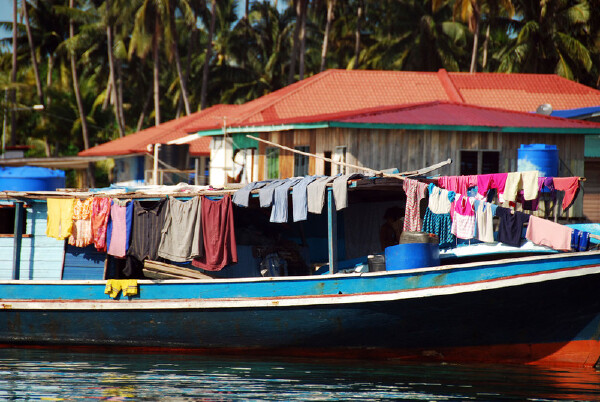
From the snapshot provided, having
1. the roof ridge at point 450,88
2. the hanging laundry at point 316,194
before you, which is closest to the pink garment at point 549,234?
the hanging laundry at point 316,194

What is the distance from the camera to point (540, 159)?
1825 centimetres

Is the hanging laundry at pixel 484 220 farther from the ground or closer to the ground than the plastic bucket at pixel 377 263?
farther from the ground

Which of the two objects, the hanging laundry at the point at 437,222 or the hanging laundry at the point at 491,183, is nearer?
the hanging laundry at the point at 437,222

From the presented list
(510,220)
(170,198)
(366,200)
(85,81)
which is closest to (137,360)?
(170,198)

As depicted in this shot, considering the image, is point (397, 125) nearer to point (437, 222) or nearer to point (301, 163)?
point (301, 163)

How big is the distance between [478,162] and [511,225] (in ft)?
24.5

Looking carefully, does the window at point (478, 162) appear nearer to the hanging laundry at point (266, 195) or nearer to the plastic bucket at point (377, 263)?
the plastic bucket at point (377, 263)

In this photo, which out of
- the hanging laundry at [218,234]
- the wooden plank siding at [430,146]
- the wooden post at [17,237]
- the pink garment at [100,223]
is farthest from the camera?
the wooden plank siding at [430,146]

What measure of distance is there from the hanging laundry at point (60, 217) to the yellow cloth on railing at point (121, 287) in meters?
1.19

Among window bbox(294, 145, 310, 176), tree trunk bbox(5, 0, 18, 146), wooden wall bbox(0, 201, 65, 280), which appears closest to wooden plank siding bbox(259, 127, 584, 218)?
window bbox(294, 145, 310, 176)

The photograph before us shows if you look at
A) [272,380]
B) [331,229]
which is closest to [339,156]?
[331,229]

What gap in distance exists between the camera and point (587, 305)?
12.5 meters

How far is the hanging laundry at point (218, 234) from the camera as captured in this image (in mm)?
13703

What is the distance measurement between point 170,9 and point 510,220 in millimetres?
31016
